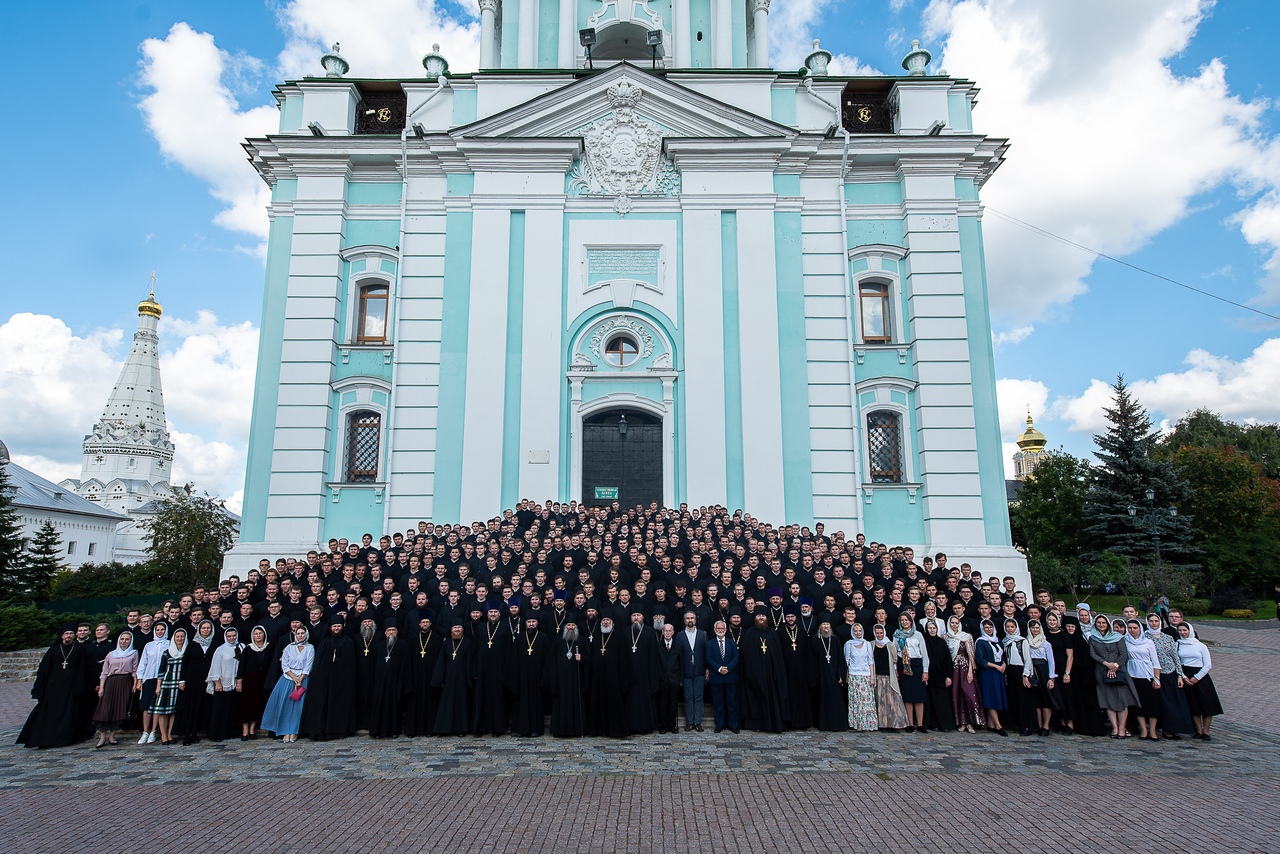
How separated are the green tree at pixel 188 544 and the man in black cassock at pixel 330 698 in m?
19.3

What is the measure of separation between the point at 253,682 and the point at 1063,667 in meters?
10.3

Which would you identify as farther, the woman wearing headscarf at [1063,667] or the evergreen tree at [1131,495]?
the evergreen tree at [1131,495]

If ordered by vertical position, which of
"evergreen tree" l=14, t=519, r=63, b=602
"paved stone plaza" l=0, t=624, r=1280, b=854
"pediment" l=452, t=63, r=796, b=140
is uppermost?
"pediment" l=452, t=63, r=796, b=140

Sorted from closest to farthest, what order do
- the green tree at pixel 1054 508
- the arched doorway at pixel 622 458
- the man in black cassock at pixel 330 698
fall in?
the man in black cassock at pixel 330 698 → the arched doorway at pixel 622 458 → the green tree at pixel 1054 508

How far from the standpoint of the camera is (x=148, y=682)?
9.50m

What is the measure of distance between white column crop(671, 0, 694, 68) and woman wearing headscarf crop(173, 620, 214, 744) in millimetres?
18596

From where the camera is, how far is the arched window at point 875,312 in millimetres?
18844

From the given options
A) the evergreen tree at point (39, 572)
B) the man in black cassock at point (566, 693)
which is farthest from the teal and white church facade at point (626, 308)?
the evergreen tree at point (39, 572)

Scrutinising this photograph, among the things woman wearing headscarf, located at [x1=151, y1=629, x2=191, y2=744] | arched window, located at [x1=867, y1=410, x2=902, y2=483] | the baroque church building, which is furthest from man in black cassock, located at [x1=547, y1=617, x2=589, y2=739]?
the baroque church building

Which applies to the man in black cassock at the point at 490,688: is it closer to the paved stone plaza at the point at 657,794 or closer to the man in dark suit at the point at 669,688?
the paved stone plaza at the point at 657,794

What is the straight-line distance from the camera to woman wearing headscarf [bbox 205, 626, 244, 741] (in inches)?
368

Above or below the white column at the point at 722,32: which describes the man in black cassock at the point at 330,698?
below

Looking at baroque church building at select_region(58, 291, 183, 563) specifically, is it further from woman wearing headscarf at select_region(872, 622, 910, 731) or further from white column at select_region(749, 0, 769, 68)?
woman wearing headscarf at select_region(872, 622, 910, 731)

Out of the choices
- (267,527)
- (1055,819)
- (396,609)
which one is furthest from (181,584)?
(1055,819)
